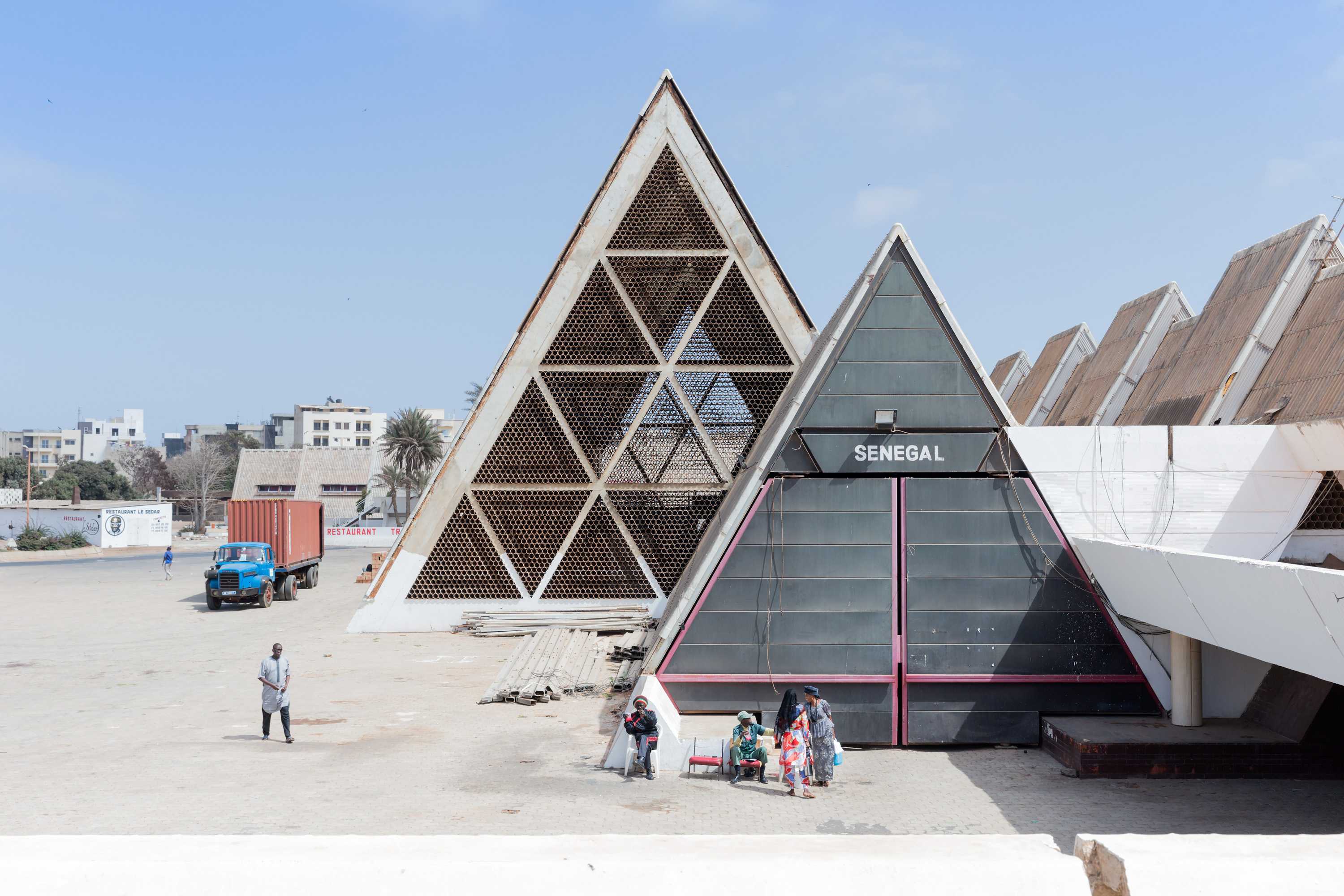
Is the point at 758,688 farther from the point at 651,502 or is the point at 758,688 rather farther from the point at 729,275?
the point at 729,275

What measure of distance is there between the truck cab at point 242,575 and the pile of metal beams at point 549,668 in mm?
12835

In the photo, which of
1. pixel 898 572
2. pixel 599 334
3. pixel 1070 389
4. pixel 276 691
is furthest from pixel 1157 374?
pixel 276 691

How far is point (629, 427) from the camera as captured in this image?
96.3ft

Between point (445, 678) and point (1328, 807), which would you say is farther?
point (445, 678)

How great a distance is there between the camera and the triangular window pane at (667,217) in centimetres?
2836

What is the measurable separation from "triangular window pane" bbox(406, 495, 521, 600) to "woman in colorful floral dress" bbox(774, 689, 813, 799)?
16.2m

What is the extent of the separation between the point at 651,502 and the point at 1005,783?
1691 cm

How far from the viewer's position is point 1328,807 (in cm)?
1190

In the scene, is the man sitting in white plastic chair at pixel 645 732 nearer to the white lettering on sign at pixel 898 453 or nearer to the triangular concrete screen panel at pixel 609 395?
the white lettering on sign at pixel 898 453

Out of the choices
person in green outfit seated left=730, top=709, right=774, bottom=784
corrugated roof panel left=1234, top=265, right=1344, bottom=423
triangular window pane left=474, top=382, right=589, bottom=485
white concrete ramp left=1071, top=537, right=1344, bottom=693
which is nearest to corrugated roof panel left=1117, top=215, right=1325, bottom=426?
corrugated roof panel left=1234, top=265, right=1344, bottom=423

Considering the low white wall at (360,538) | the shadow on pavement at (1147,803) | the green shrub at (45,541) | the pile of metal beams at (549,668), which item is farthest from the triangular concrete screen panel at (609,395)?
the low white wall at (360,538)
